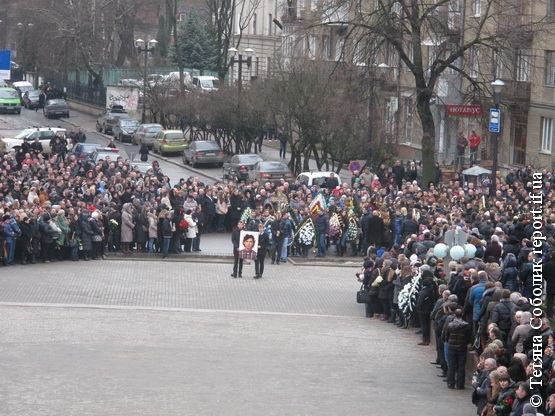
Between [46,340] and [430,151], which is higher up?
[430,151]

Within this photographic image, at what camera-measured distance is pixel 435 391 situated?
21281 mm

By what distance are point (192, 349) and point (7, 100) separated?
64086 millimetres

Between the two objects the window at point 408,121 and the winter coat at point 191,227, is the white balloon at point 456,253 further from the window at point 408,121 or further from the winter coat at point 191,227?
the window at point 408,121

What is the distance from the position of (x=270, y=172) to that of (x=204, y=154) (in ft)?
29.3

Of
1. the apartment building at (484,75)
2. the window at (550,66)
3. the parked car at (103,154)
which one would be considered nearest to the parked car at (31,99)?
the apartment building at (484,75)

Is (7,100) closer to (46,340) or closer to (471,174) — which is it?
(471,174)

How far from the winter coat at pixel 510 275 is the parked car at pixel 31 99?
6818 cm

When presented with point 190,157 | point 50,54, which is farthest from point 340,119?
point 50,54

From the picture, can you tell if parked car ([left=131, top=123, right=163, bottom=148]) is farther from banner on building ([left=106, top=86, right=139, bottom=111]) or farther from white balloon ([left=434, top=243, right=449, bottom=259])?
white balloon ([left=434, top=243, right=449, bottom=259])

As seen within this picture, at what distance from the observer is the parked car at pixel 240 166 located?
172ft

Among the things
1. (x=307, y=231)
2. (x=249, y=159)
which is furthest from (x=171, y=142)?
(x=307, y=231)

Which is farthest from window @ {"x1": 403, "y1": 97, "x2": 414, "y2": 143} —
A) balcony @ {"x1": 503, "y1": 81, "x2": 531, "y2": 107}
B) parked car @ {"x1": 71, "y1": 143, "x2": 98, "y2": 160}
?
parked car @ {"x1": 71, "y1": 143, "x2": 98, "y2": 160}

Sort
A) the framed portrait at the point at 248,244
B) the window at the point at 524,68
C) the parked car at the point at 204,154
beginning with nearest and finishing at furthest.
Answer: the framed portrait at the point at 248,244 < the window at the point at 524,68 < the parked car at the point at 204,154

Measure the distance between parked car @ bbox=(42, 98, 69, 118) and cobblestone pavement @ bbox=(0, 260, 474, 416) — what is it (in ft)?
172
